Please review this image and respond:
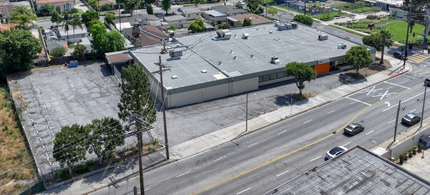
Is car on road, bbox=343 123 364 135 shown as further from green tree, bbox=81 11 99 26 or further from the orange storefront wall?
green tree, bbox=81 11 99 26

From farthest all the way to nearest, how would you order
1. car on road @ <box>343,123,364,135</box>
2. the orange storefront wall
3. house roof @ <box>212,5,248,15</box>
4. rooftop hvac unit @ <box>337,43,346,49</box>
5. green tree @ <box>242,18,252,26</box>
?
house roof @ <box>212,5,248,15</box>
green tree @ <box>242,18,252,26</box>
rooftop hvac unit @ <box>337,43,346,49</box>
the orange storefront wall
car on road @ <box>343,123,364,135</box>

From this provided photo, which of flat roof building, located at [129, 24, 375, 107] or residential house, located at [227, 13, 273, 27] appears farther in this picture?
residential house, located at [227, 13, 273, 27]

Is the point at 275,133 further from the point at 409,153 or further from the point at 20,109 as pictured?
the point at 20,109

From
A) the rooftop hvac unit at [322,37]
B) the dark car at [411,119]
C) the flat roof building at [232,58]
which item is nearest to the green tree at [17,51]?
the flat roof building at [232,58]

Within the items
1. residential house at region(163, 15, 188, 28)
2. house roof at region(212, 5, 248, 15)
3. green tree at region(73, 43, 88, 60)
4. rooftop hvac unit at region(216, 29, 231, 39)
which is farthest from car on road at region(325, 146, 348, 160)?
house roof at region(212, 5, 248, 15)

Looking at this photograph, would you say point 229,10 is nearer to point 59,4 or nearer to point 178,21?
point 178,21

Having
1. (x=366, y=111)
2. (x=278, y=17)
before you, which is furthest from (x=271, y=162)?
(x=278, y=17)

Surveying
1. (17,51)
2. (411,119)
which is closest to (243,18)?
(17,51)
